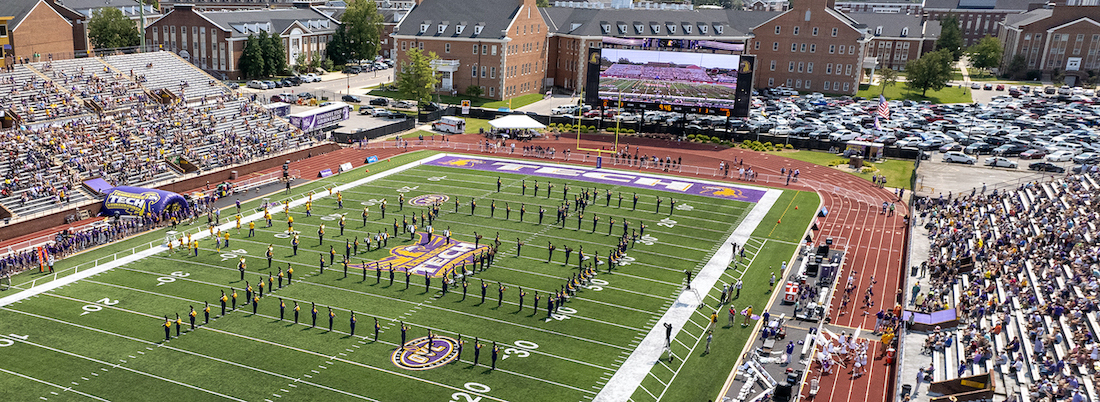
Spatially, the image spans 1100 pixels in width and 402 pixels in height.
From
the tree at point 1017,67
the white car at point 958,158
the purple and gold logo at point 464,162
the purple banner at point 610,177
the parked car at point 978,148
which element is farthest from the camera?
the tree at point 1017,67

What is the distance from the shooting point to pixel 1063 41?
12500cm

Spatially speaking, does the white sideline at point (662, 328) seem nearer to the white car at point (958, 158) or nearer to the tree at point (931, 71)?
the white car at point (958, 158)

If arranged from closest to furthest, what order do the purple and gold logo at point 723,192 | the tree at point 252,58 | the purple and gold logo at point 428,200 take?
the purple and gold logo at point 428,200 → the purple and gold logo at point 723,192 → the tree at point 252,58

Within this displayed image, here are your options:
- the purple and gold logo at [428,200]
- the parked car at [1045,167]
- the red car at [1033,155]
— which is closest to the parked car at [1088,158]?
the parked car at [1045,167]

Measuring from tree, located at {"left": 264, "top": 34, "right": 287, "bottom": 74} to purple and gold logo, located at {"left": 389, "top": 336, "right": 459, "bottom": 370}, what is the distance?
255ft

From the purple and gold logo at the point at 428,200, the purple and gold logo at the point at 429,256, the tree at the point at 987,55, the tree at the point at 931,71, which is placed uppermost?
the tree at the point at 987,55

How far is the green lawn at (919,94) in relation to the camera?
106 metres

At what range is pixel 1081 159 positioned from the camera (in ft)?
217

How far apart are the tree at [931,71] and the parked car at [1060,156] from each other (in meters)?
36.8

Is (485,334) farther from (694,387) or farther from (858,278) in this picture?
(858,278)

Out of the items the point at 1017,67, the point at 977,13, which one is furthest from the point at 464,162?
the point at 977,13

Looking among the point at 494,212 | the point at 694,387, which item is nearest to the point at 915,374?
the point at 694,387

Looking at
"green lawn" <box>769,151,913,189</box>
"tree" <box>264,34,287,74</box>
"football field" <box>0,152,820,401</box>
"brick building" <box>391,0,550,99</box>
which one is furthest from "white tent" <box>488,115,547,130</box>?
"tree" <box>264,34,287,74</box>

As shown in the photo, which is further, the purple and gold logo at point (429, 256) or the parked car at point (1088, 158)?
the parked car at point (1088, 158)
